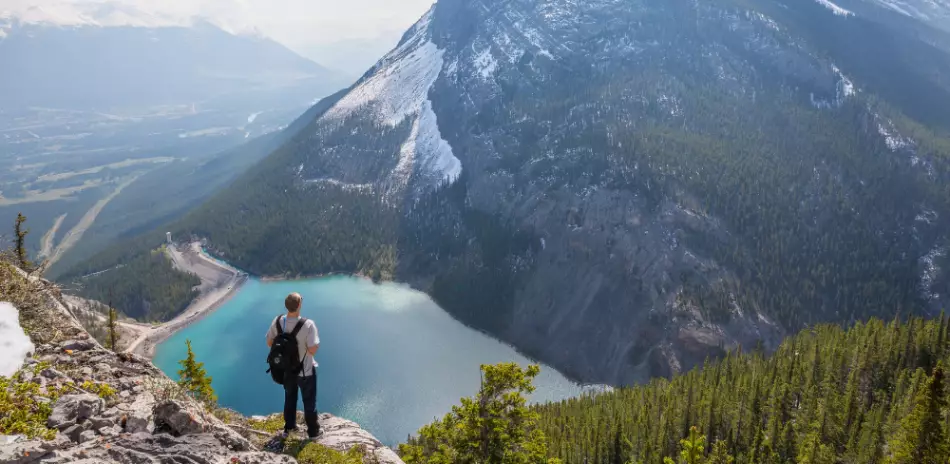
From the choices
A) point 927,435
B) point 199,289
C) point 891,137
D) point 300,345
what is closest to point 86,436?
point 300,345

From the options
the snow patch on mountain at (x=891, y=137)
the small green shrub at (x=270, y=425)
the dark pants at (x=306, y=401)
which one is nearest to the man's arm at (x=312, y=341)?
the dark pants at (x=306, y=401)

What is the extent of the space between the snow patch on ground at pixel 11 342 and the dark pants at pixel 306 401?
23.3 feet

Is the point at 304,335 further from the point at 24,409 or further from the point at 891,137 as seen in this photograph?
the point at 891,137

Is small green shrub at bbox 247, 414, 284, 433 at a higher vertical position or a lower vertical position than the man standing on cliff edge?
lower

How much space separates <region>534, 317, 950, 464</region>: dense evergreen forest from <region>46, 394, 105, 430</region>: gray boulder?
173ft

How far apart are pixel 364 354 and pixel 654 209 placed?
7444 cm

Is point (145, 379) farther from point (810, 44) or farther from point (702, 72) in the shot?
point (810, 44)

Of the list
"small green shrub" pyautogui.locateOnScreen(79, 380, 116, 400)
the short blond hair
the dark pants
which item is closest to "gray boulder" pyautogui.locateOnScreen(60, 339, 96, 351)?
"small green shrub" pyautogui.locateOnScreen(79, 380, 116, 400)

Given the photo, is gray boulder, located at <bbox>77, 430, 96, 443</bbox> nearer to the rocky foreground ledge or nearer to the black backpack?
the rocky foreground ledge

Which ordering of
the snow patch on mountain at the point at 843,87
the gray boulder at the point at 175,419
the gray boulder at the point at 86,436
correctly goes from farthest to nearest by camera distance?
the snow patch on mountain at the point at 843,87 → the gray boulder at the point at 175,419 → the gray boulder at the point at 86,436

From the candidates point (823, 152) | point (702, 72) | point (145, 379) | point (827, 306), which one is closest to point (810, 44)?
point (702, 72)

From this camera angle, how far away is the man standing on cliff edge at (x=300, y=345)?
15.8 metres

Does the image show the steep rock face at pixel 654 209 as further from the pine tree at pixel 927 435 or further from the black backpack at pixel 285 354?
the black backpack at pixel 285 354

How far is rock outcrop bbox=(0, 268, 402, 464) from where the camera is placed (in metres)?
12.5
